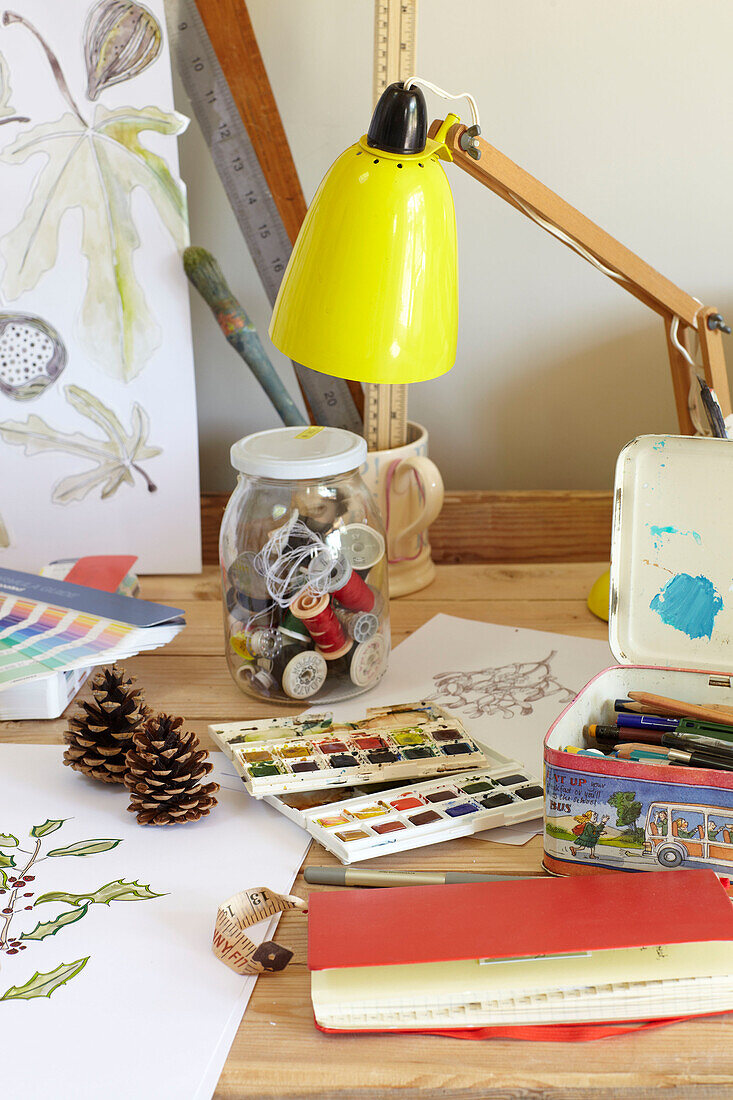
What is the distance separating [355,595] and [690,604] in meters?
0.25

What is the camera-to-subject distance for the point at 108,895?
1.81 ft

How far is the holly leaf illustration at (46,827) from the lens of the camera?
0.61 metres

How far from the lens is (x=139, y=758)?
62cm

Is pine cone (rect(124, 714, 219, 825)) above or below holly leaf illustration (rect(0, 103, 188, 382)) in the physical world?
below

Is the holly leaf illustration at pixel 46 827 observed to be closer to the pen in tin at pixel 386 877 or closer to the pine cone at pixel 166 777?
the pine cone at pixel 166 777

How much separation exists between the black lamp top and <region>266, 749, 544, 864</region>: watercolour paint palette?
1.32 feet

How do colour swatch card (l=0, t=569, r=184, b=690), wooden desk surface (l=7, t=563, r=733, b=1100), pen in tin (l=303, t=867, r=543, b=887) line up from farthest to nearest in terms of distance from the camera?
colour swatch card (l=0, t=569, r=184, b=690), pen in tin (l=303, t=867, r=543, b=887), wooden desk surface (l=7, t=563, r=733, b=1100)

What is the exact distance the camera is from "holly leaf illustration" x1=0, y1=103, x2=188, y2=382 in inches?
34.8

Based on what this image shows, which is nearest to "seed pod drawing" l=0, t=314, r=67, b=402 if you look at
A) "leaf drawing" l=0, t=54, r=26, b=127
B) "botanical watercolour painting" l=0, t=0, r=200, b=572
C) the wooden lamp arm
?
"botanical watercolour painting" l=0, t=0, r=200, b=572

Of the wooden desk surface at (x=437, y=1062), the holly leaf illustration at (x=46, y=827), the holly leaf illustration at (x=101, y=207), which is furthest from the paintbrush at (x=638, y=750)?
the holly leaf illustration at (x=101, y=207)

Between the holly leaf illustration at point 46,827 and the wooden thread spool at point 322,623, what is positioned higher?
the wooden thread spool at point 322,623

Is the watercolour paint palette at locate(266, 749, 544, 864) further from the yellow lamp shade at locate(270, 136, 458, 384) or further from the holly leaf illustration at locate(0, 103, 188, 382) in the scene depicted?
the holly leaf illustration at locate(0, 103, 188, 382)

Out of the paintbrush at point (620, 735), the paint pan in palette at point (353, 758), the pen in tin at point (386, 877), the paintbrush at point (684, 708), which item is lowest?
the pen in tin at point (386, 877)

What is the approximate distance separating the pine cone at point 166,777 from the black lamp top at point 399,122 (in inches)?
15.0
